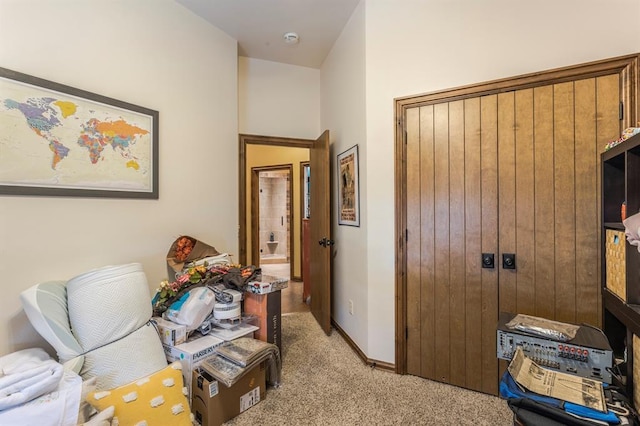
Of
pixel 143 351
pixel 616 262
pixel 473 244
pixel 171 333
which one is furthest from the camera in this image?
pixel 473 244

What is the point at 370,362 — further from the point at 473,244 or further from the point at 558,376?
the point at 558,376

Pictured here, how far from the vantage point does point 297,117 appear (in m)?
3.66

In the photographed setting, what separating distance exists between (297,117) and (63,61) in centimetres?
225

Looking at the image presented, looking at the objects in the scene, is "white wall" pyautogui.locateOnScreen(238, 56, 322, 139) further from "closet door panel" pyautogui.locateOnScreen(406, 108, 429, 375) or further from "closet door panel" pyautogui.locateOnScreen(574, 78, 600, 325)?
"closet door panel" pyautogui.locateOnScreen(574, 78, 600, 325)

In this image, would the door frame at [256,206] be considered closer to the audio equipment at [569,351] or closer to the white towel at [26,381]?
the white towel at [26,381]

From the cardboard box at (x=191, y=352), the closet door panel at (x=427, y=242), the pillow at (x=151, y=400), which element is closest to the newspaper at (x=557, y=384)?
the closet door panel at (x=427, y=242)

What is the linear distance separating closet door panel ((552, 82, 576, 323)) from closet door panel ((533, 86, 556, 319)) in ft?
0.08

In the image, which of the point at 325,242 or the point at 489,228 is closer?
the point at 489,228

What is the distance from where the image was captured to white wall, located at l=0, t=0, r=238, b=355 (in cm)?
168

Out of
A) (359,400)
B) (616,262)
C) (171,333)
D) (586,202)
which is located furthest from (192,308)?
(586,202)

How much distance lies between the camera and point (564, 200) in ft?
5.93

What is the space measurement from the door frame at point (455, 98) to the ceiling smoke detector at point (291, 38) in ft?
4.72

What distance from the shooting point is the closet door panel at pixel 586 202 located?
1734 millimetres

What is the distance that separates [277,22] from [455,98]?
1.82 metres
